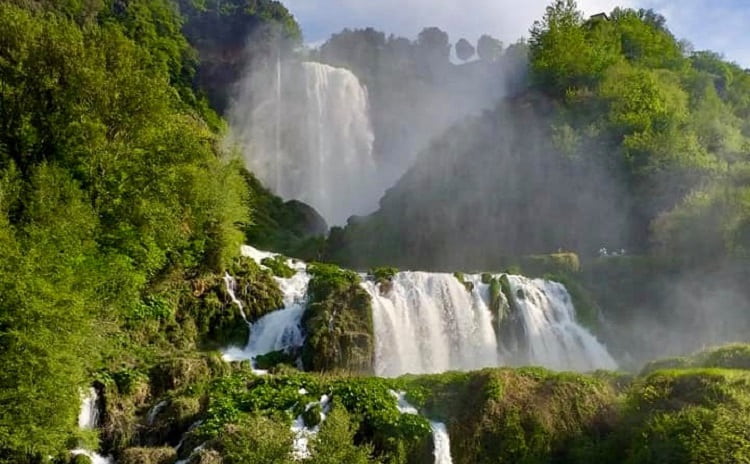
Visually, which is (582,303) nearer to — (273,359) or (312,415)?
(273,359)

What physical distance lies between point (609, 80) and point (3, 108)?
45.8m

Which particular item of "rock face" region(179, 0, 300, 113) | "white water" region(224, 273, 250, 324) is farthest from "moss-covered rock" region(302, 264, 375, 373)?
"rock face" region(179, 0, 300, 113)

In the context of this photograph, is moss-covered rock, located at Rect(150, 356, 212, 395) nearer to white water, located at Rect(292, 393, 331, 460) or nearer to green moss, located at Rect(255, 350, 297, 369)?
green moss, located at Rect(255, 350, 297, 369)

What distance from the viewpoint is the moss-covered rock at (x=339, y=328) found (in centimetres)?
2584

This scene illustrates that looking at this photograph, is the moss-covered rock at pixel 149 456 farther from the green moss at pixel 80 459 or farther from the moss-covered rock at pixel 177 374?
the moss-covered rock at pixel 177 374

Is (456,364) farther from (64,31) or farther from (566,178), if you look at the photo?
(566,178)

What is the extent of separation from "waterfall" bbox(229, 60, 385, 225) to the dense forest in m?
9.96

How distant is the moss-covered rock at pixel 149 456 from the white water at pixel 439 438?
668cm

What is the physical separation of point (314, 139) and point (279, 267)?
3369 centimetres

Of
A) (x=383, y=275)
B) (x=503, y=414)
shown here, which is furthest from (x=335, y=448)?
(x=383, y=275)

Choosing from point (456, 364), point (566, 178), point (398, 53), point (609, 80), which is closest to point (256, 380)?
point (456, 364)

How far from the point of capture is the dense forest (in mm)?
16922

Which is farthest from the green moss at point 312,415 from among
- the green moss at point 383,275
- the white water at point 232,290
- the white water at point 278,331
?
the green moss at point 383,275

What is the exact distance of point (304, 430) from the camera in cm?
1795
